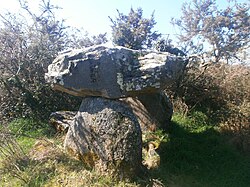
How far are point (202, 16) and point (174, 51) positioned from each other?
31.4 ft

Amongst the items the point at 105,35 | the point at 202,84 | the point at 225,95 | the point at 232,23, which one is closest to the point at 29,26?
the point at 105,35

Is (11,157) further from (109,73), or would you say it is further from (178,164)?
(178,164)

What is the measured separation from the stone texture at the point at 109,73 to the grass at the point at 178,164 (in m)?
1.25

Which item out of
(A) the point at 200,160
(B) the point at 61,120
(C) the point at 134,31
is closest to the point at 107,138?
(B) the point at 61,120

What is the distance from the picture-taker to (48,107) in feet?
26.6

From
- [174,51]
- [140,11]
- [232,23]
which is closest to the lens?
[174,51]

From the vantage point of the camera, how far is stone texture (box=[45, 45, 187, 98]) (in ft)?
17.0

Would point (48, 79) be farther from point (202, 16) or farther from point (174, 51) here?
point (202, 16)

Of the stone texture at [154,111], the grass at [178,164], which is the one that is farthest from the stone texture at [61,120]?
the stone texture at [154,111]

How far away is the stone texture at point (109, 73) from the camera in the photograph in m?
5.18

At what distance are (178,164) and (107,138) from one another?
6.33ft

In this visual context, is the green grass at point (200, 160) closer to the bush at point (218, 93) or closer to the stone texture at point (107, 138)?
the bush at point (218, 93)

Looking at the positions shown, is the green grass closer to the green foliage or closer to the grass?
the grass

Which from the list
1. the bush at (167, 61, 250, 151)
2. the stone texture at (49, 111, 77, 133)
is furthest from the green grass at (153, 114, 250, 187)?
the stone texture at (49, 111, 77, 133)
